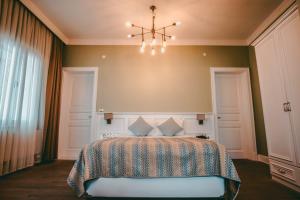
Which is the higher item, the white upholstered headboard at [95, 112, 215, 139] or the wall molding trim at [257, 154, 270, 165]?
the white upholstered headboard at [95, 112, 215, 139]

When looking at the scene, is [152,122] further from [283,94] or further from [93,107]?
[283,94]

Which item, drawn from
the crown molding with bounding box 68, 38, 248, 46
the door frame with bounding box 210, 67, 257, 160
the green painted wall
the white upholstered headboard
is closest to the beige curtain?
the crown molding with bounding box 68, 38, 248, 46

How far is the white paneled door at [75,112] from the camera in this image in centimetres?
405

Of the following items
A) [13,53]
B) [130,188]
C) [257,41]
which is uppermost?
[257,41]

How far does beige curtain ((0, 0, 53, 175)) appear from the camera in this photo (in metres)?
2.51

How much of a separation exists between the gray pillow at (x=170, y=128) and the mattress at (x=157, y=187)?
183 centimetres

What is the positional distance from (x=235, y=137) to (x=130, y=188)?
3.36 m

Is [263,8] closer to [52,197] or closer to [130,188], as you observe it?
[130,188]

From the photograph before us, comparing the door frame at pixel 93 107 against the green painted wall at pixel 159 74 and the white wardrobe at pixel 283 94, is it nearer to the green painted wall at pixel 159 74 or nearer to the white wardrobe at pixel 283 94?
the green painted wall at pixel 159 74

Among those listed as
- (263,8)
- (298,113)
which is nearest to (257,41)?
(263,8)

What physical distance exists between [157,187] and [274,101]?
2126mm

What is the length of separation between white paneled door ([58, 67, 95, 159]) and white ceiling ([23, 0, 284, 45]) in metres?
0.98

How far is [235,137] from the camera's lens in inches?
163

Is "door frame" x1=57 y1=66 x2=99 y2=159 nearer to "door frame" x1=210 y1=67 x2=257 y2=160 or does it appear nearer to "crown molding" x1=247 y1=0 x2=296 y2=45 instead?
"door frame" x1=210 y1=67 x2=257 y2=160
